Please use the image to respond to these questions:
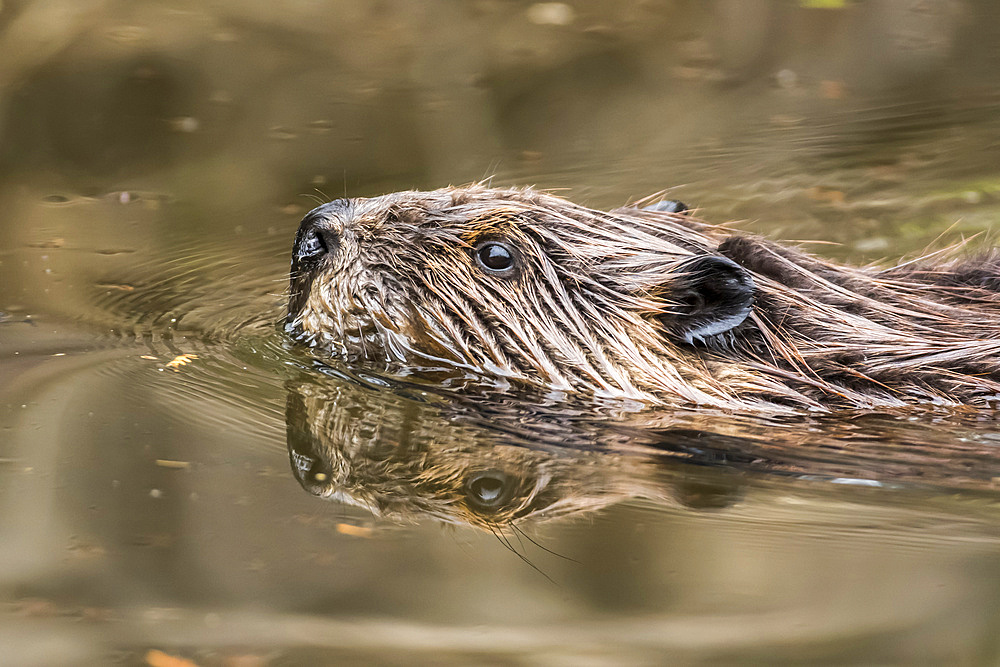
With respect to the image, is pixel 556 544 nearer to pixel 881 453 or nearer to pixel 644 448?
pixel 644 448

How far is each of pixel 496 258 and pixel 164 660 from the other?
1684mm

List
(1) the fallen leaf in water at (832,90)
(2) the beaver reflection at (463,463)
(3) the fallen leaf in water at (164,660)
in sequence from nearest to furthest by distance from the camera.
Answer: (3) the fallen leaf in water at (164,660) < (2) the beaver reflection at (463,463) < (1) the fallen leaf in water at (832,90)

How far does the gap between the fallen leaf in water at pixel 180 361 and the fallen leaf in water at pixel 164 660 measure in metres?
1.57

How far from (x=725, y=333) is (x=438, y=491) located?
109 centimetres

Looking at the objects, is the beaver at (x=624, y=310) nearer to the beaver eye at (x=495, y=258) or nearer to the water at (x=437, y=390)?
the beaver eye at (x=495, y=258)

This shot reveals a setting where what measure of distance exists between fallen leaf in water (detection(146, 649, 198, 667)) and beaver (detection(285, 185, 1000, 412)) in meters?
1.54

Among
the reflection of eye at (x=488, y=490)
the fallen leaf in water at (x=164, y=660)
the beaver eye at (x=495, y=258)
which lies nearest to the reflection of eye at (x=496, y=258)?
the beaver eye at (x=495, y=258)

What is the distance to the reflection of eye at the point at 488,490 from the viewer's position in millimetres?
2240

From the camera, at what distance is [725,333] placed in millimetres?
2922

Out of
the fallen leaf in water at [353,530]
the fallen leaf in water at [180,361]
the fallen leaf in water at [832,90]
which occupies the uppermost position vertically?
the fallen leaf in water at [832,90]

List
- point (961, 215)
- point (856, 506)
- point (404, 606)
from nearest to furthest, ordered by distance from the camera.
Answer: point (404, 606) → point (856, 506) → point (961, 215)

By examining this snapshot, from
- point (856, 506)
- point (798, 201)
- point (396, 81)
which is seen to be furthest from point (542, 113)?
point (856, 506)

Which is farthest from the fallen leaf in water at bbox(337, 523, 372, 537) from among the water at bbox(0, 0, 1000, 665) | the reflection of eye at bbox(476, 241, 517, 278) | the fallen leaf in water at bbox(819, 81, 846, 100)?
the fallen leaf in water at bbox(819, 81, 846, 100)

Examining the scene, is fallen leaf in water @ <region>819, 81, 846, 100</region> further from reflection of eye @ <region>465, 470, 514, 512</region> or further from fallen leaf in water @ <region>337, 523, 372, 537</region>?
fallen leaf in water @ <region>337, 523, 372, 537</region>
